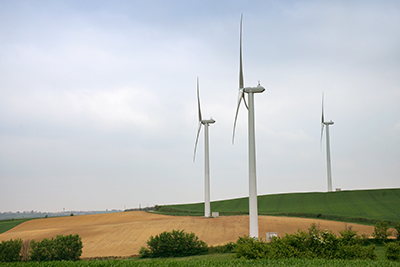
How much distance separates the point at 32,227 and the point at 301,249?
69942 millimetres

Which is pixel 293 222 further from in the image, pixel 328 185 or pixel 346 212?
pixel 328 185

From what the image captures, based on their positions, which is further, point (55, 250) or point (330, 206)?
point (330, 206)

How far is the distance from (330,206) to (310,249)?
196 feet

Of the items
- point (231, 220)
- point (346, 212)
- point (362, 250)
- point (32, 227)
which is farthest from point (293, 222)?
point (32, 227)

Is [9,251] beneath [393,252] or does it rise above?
beneath

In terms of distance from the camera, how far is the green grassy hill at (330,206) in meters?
61.8

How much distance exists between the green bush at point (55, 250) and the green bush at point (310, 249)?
1847 cm

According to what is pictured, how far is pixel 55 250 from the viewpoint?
30031 mm

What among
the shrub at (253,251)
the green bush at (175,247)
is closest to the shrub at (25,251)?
the green bush at (175,247)

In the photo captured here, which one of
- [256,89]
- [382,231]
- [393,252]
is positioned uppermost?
[256,89]

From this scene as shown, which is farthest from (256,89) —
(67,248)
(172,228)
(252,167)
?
(172,228)

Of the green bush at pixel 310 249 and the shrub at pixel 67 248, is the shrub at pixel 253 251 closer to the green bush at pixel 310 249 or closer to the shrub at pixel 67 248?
the green bush at pixel 310 249

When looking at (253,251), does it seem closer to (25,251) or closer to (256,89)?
(256,89)

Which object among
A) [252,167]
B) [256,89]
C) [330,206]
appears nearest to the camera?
[252,167]
